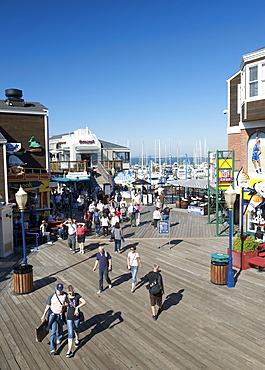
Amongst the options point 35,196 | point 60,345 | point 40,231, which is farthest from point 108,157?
point 60,345

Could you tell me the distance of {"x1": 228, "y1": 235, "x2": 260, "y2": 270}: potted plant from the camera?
12.5 m

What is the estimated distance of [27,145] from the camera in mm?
22547

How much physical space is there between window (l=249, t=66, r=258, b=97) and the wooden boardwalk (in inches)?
323

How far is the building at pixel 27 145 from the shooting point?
2025cm

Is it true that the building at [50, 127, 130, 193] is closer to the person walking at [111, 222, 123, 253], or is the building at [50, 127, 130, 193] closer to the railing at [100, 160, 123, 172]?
the railing at [100, 160, 123, 172]

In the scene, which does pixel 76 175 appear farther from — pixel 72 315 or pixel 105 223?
pixel 72 315

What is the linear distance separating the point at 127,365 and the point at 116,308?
267cm

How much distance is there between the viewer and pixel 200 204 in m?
25.9

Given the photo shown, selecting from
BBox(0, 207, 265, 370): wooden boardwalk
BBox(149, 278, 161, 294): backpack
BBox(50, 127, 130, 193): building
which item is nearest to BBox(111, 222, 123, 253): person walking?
BBox(0, 207, 265, 370): wooden boardwalk

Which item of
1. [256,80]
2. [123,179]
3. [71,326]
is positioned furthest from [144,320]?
[123,179]

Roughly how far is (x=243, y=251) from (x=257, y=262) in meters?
0.65

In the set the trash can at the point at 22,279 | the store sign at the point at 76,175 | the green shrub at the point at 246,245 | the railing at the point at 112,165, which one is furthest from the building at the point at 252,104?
the railing at the point at 112,165

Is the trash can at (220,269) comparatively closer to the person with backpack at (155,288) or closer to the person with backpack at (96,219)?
the person with backpack at (155,288)

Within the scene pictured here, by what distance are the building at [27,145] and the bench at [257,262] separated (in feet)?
43.9
